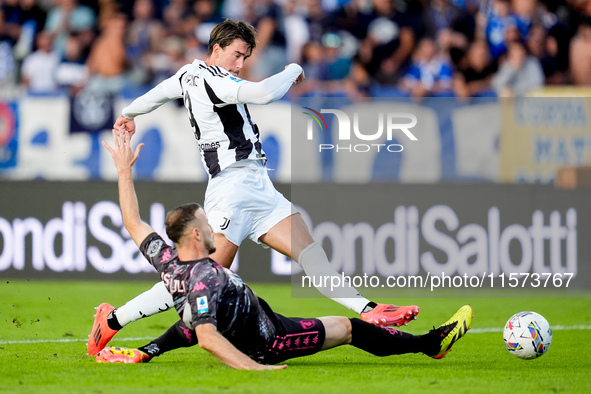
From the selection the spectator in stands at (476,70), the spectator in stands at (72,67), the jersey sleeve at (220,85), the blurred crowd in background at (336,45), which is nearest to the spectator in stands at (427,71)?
the blurred crowd in background at (336,45)

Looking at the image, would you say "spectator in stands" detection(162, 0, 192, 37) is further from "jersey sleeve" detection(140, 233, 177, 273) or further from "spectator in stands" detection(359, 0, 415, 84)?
"jersey sleeve" detection(140, 233, 177, 273)

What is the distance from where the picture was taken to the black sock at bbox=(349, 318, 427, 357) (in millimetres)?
6164

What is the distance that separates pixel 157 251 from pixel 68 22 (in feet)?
34.8

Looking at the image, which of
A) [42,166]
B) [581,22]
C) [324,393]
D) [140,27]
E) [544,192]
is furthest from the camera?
[140,27]

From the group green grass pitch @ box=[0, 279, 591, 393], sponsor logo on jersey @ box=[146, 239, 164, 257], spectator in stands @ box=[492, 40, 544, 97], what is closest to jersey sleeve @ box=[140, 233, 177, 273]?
sponsor logo on jersey @ box=[146, 239, 164, 257]

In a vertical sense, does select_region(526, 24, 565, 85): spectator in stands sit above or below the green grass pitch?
above

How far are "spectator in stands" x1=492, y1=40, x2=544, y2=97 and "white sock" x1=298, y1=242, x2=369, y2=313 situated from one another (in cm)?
699

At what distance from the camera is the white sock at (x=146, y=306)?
6.57 m

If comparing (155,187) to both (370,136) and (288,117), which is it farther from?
(370,136)

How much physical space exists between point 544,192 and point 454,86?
6.85 ft

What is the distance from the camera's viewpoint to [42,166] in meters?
12.6

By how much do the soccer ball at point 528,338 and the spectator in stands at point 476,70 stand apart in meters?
7.16

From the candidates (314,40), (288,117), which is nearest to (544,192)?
(288,117)

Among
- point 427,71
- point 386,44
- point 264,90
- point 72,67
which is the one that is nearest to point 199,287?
point 264,90
